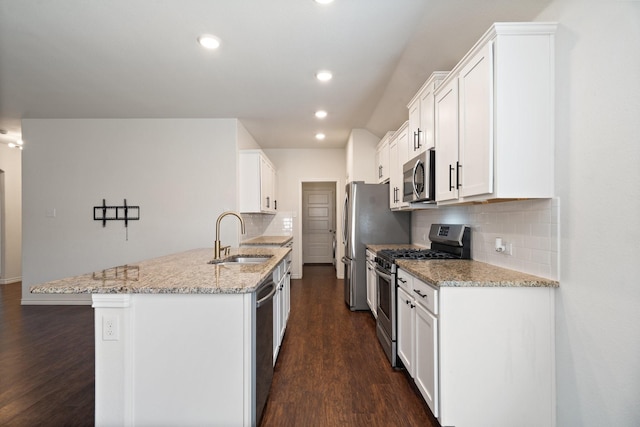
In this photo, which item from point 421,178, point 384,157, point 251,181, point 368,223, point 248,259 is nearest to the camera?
point 421,178

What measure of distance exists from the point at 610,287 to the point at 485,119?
39.8 inches

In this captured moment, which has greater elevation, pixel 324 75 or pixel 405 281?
pixel 324 75

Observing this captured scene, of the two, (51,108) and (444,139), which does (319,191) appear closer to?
(51,108)

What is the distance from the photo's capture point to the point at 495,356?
1.78m

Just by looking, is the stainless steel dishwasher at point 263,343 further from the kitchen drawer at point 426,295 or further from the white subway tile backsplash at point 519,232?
the white subway tile backsplash at point 519,232

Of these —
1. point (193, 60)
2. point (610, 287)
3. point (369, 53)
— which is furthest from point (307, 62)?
point (610, 287)

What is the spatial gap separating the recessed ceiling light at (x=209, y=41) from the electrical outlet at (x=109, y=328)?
7.04 ft

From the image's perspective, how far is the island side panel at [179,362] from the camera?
1660 mm

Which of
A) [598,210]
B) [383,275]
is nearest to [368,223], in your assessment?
[383,275]

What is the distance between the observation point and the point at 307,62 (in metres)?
3.06

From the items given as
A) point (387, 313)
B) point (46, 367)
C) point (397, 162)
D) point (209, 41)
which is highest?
point (209, 41)

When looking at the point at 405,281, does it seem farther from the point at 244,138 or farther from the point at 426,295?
the point at 244,138

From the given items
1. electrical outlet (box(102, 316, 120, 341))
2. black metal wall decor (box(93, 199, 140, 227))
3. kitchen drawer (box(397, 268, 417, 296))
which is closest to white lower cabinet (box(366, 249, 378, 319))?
kitchen drawer (box(397, 268, 417, 296))

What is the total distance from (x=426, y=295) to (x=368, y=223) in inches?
88.9
